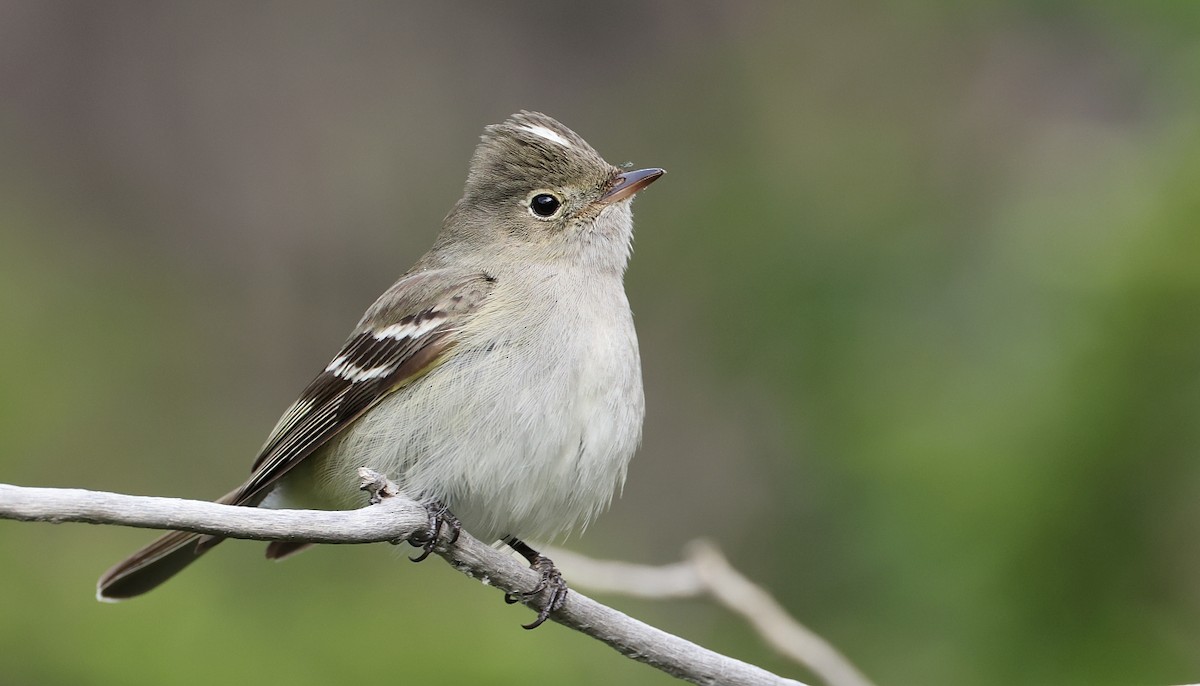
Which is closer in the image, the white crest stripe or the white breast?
the white breast

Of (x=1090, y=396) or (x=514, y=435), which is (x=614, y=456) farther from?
(x=1090, y=396)

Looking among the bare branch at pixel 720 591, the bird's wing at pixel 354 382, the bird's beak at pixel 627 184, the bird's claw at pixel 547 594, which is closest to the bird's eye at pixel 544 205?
the bird's beak at pixel 627 184

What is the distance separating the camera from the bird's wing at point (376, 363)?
14.0 feet

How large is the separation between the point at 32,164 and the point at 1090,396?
247 inches

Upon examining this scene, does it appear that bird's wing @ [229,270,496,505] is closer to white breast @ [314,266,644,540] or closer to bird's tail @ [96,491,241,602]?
white breast @ [314,266,644,540]

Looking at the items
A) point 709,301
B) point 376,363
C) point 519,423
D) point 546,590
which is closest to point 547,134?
point 376,363

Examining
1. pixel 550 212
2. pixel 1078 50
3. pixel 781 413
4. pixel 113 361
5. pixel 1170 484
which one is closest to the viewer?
pixel 1170 484

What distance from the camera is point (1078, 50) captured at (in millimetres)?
7207

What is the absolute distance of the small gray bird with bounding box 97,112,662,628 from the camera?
13.2 ft

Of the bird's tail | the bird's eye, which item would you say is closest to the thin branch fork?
the bird's tail

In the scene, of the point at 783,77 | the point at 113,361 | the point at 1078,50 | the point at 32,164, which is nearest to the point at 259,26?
the point at 32,164

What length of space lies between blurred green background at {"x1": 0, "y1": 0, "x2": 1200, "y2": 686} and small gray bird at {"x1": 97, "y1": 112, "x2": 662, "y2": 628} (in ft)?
3.02

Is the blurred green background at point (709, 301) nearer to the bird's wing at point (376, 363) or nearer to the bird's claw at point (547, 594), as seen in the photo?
the bird's wing at point (376, 363)

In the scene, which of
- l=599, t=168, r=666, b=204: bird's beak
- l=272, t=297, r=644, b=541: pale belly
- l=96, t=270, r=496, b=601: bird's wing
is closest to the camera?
l=272, t=297, r=644, b=541: pale belly
